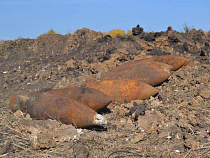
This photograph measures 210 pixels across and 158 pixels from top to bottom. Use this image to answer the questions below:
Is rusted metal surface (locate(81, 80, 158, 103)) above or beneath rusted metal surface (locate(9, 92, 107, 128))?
above

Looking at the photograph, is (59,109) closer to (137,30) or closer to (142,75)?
(142,75)

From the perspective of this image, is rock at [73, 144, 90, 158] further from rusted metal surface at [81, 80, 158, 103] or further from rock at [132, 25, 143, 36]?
rock at [132, 25, 143, 36]

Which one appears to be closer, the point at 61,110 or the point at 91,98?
the point at 61,110

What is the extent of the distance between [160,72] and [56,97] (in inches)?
125

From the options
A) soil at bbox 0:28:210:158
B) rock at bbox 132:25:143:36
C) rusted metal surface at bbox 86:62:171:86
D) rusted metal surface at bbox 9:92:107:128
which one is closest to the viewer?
soil at bbox 0:28:210:158

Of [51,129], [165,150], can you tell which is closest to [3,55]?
[51,129]

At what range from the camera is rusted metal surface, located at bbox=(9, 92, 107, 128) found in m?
4.45

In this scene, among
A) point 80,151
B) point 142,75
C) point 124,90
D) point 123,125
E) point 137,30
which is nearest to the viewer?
point 80,151

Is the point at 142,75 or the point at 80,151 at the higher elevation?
the point at 142,75

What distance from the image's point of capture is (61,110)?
184 inches

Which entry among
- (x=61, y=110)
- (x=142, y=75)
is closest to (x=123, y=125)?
(x=61, y=110)

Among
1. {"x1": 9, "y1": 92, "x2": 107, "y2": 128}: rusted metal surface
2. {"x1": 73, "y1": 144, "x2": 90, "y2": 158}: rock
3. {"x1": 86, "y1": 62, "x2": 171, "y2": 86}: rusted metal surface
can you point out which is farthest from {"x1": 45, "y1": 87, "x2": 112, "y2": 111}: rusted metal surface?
{"x1": 86, "y1": 62, "x2": 171, "y2": 86}: rusted metal surface

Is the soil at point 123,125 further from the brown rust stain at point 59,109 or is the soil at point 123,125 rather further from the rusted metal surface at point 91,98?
the rusted metal surface at point 91,98

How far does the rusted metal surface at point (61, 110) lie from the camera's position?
445cm
